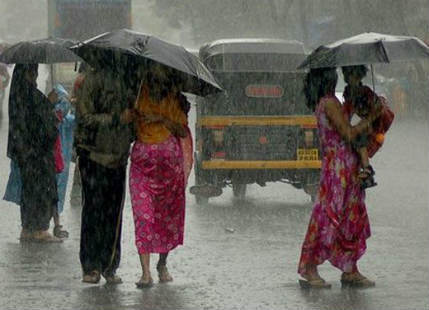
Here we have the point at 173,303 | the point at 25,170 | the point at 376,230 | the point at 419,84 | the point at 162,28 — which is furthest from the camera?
the point at 162,28

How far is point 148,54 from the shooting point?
9.18 meters

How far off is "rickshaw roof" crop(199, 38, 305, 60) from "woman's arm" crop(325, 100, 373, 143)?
776cm

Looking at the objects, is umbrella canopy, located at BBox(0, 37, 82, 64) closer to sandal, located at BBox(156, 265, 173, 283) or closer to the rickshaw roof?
sandal, located at BBox(156, 265, 173, 283)

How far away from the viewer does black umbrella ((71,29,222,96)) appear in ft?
30.1

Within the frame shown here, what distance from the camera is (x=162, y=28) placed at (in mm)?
121562

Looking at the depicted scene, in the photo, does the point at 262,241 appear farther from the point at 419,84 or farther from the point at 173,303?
the point at 419,84

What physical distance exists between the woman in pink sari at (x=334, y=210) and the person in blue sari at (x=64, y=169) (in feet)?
11.7

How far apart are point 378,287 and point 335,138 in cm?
109

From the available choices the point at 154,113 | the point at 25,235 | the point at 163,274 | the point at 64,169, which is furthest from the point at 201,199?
the point at 154,113

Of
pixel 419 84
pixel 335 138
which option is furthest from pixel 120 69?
pixel 419 84

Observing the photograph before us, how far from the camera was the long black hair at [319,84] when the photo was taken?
938 cm

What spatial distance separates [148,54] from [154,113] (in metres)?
0.45

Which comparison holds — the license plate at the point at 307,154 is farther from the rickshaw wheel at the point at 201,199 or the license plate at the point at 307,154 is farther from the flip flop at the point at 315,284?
the flip flop at the point at 315,284

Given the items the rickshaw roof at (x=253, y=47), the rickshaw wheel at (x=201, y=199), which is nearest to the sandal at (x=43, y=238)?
the rickshaw wheel at (x=201, y=199)
